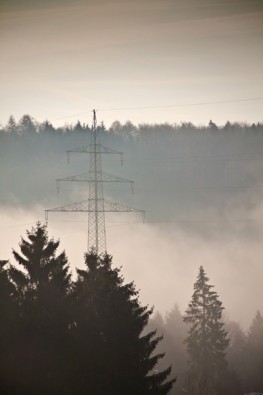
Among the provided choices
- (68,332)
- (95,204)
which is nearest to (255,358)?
(95,204)

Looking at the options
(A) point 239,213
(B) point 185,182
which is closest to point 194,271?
(A) point 239,213

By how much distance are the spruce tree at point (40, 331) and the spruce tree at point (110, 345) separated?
804mm

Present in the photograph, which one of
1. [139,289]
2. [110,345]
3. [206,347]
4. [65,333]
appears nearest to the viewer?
[65,333]

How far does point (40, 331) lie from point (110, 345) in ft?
9.94

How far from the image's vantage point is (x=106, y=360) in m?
24.6

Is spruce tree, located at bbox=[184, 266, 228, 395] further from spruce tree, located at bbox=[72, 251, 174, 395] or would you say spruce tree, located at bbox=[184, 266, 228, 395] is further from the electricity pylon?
spruce tree, located at bbox=[72, 251, 174, 395]

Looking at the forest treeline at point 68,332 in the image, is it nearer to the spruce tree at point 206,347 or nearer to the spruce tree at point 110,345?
the spruce tree at point 110,345

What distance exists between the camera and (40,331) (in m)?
23.2

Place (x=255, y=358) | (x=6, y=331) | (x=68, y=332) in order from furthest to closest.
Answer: (x=255, y=358) < (x=68, y=332) < (x=6, y=331)

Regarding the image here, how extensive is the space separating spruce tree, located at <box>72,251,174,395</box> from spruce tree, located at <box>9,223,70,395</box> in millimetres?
804

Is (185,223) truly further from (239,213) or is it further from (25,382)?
(25,382)

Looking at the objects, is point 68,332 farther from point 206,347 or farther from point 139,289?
point 206,347

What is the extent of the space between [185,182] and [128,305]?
16977 centimetres

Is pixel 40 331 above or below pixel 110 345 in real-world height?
above
